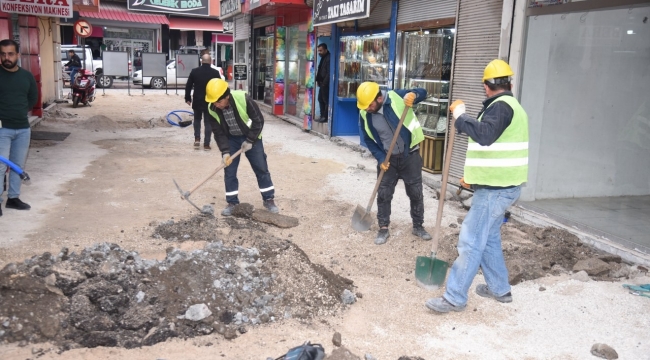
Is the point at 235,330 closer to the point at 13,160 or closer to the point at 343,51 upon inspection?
the point at 13,160

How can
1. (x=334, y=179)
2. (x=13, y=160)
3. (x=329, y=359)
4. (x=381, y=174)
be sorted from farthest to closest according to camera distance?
1. (x=334, y=179)
2. (x=13, y=160)
3. (x=381, y=174)
4. (x=329, y=359)

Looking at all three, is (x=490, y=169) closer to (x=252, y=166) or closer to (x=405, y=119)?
(x=405, y=119)

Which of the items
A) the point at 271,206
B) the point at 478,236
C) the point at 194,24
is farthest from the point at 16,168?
the point at 194,24

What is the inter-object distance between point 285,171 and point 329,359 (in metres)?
5.98

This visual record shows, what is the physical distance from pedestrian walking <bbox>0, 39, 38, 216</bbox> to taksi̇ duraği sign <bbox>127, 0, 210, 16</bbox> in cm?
1808

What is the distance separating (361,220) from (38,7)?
8.93 meters

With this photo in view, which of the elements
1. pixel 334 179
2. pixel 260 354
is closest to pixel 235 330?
pixel 260 354

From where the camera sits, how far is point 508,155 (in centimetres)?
423

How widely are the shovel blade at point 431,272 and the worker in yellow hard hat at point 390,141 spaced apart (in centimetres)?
117

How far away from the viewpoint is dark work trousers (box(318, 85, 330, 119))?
13.0 metres

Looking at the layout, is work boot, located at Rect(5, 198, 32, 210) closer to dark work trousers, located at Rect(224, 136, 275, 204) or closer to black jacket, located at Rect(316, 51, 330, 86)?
dark work trousers, located at Rect(224, 136, 275, 204)

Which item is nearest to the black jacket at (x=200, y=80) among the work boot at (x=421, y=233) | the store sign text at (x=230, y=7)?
the work boot at (x=421, y=233)

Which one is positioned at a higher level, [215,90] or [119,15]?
[119,15]

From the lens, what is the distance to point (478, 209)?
14.3ft
